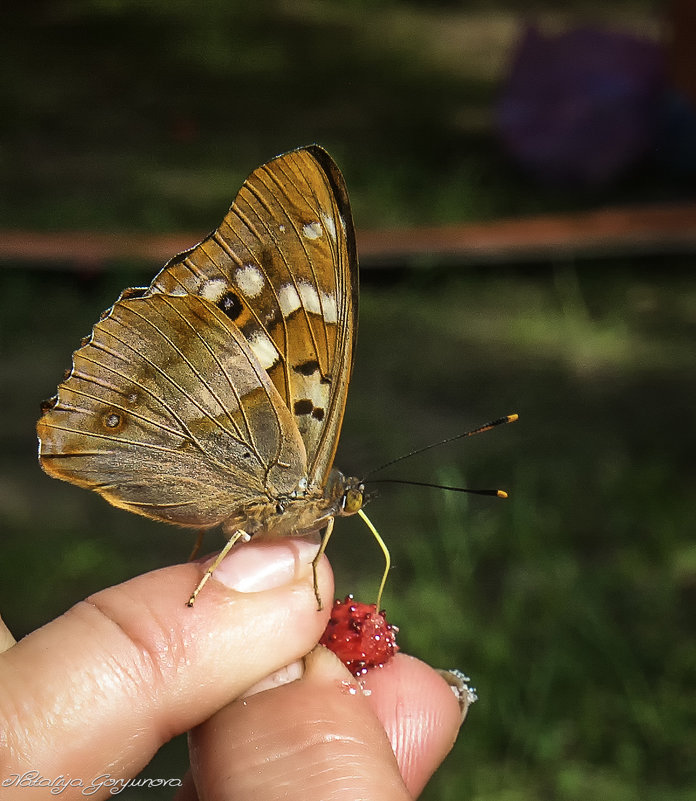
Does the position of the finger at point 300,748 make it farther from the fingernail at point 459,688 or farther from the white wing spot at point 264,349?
the white wing spot at point 264,349

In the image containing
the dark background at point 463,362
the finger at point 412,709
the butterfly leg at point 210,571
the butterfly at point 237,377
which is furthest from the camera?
the dark background at point 463,362

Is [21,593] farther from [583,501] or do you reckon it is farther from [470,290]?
[470,290]

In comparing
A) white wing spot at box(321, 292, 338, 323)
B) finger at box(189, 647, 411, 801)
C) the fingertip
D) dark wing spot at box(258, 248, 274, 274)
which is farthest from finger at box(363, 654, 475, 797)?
dark wing spot at box(258, 248, 274, 274)

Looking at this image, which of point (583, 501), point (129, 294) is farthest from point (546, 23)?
point (129, 294)

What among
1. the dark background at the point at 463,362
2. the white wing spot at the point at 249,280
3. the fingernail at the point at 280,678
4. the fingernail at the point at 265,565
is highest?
the white wing spot at the point at 249,280

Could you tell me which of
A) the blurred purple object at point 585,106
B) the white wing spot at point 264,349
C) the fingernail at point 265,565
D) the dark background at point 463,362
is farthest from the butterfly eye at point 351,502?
the blurred purple object at point 585,106

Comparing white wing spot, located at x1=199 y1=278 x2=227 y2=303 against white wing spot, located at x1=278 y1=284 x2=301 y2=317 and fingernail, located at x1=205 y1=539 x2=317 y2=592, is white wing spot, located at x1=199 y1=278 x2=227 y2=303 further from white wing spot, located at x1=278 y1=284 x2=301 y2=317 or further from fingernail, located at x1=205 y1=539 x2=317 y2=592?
fingernail, located at x1=205 y1=539 x2=317 y2=592
